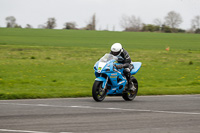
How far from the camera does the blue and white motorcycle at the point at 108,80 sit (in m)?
11.5

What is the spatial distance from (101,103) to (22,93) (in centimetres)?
304

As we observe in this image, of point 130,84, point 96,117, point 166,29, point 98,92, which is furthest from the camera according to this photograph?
point 166,29

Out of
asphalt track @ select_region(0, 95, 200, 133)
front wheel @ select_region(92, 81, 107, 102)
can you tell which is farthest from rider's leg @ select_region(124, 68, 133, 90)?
front wheel @ select_region(92, 81, 107, 102)

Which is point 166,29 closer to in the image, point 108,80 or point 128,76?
point 128,76

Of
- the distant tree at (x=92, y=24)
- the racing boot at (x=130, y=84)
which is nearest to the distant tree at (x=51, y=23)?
the distant tree at (x=92, y=24)

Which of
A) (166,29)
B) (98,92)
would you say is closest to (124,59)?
(98,92)

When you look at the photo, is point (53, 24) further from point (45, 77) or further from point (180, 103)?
point (180, 103)

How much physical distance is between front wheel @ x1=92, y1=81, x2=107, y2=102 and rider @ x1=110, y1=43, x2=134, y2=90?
0.90 metres

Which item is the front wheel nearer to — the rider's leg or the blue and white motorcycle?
the blue and white motorcycle

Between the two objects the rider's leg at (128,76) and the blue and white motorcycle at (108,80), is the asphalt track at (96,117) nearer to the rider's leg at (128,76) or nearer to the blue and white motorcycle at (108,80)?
the blue and white motorcycle at (108,80)

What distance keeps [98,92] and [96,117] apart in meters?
2.78

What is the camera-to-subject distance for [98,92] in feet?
37.8

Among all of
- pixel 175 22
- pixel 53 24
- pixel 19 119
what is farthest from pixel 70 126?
pixel 175 22

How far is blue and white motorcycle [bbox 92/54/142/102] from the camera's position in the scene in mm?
11477
